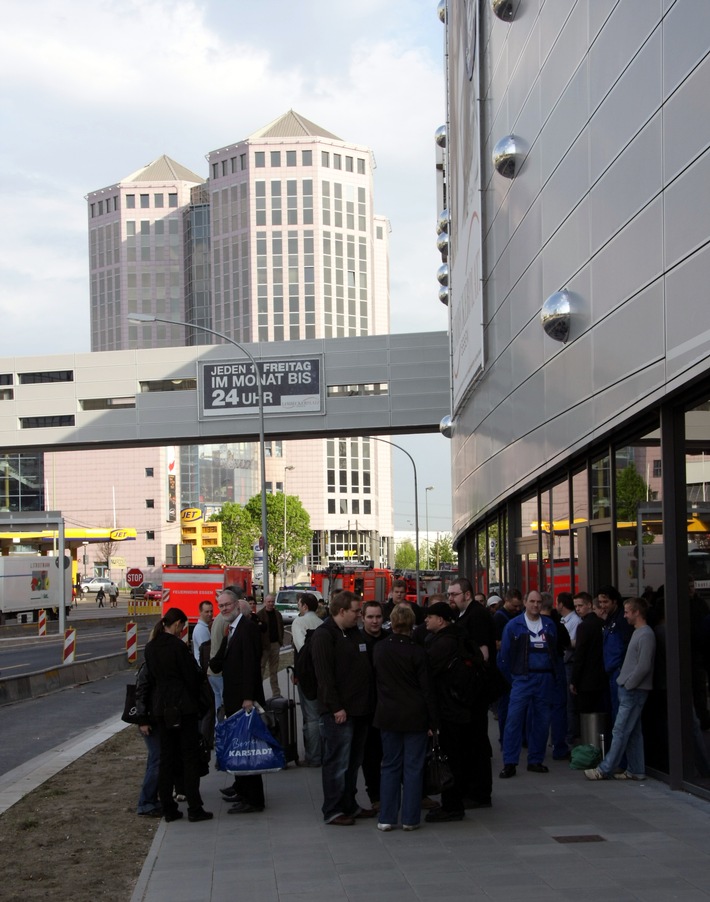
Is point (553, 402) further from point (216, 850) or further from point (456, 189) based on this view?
point (456, 189)

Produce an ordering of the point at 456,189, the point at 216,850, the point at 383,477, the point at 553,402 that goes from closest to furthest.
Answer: the point at 216,850
the point at 553,402
the point at 456,189
the point at 383,477

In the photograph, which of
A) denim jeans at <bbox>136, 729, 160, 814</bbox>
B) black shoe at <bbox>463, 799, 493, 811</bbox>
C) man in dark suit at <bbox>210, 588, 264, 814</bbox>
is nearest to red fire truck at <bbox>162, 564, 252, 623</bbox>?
denim jeans at <bbox>136, 729, 160, 814</bbox>

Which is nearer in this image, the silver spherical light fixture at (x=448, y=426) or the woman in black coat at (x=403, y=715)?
the woman in black coat at (x=403, y=715)

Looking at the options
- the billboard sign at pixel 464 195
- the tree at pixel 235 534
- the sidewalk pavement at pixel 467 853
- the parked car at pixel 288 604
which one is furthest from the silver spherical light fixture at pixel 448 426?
the tree at pixel 235 534

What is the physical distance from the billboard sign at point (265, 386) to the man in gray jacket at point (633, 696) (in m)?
29.0

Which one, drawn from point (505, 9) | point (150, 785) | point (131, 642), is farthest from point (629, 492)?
point (131, 642)

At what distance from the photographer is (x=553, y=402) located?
48.7 ft

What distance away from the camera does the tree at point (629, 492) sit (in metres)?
11.3

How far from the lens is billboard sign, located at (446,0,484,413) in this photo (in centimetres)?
2158

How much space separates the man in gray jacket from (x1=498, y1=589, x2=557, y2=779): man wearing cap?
0.76m

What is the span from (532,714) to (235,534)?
108 m

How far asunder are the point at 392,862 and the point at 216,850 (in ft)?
4.38

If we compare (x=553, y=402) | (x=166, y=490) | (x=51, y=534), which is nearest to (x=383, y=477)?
Result: (x=166, y=490)

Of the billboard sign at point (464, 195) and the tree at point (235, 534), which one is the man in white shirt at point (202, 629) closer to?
the billboard sign at point (464, 195)
